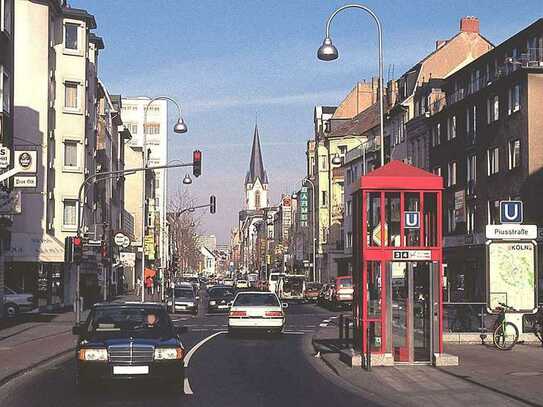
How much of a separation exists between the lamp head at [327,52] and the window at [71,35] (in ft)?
107

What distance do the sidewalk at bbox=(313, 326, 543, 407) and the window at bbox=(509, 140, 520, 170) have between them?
31.6 m

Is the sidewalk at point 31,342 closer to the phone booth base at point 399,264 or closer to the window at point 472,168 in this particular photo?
the phone booth base at point 399,264

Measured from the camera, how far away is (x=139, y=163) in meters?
113

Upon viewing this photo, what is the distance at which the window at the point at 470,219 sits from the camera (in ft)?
207

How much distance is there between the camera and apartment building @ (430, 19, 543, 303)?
5319 cm

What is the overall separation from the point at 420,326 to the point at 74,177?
43.3m

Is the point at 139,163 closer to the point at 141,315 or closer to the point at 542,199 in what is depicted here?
the point at 542,199

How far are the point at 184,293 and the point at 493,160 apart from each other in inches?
791

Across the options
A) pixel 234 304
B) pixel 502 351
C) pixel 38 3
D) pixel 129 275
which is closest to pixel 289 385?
pixel 502 351

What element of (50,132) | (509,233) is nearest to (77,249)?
(509,233)

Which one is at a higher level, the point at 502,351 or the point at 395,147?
the point at 395,147

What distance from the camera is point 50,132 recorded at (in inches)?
2312

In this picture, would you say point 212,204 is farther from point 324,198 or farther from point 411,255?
point 324,198

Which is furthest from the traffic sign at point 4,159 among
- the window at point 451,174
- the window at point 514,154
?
the window at point 451,174
